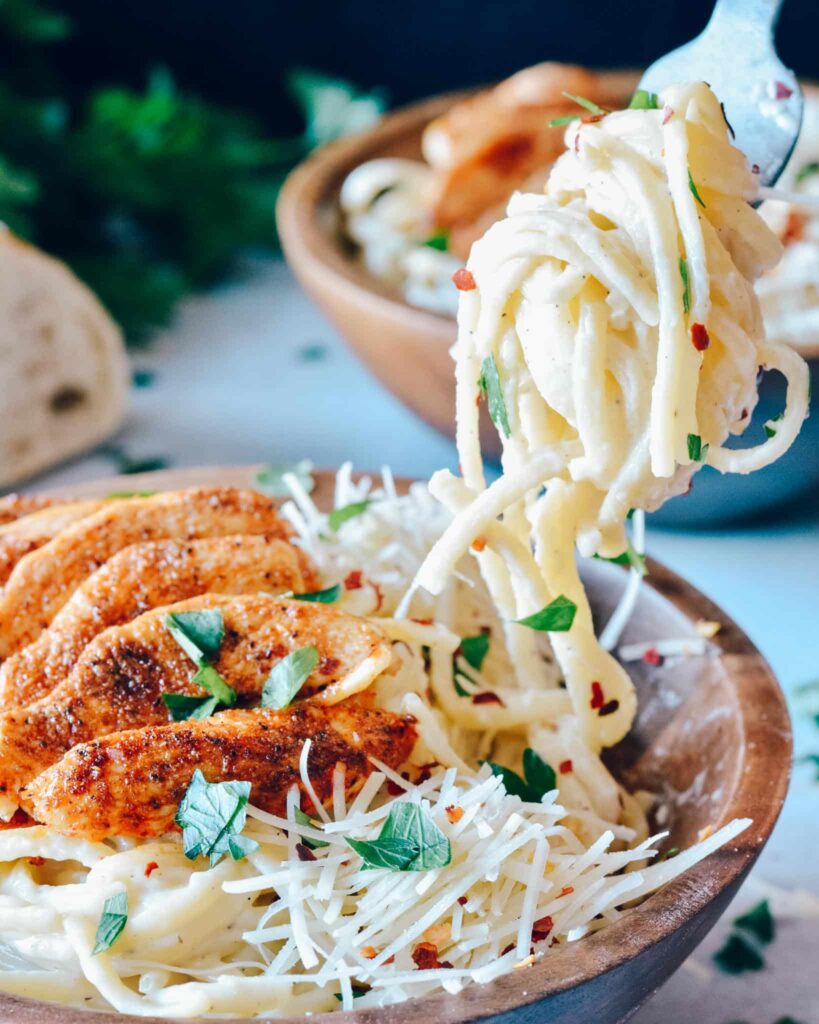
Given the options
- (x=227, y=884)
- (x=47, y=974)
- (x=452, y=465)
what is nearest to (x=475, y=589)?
(x=227, y=884)

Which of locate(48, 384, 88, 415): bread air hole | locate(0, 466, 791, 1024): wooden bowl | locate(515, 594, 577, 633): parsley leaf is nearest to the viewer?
locate(0, 466, 791, 1024): wooden bowl

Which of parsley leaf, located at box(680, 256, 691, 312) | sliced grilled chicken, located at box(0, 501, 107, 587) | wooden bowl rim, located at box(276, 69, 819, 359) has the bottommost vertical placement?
sliced grilled chicken, located at box(0, 501, 107, 587)

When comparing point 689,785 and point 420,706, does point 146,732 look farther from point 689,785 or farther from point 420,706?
point 689,785

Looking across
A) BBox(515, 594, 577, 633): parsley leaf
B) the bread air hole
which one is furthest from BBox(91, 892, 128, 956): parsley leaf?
the bread air hole

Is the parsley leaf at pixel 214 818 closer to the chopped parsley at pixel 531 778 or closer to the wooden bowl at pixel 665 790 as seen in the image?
the wooden bowl at pixel 665 790

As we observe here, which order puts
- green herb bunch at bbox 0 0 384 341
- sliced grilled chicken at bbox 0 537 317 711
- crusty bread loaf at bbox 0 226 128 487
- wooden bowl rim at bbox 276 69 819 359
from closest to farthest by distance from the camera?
1. sliced grilled chicken at bbox 0 537 317 711
2. wooden bowl rim at bbox 276 69 819 359
3. crusty bread loaf at bbox 0 226 128 487
4. green herb bunch at bbox 0 0 384 341

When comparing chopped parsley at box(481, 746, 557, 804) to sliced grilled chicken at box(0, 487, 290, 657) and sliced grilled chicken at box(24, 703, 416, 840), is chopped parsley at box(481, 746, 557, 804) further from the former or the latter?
sliced grilled chicken at box(0, 487, 290, 657)

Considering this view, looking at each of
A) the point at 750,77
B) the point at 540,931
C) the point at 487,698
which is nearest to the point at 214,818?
the point at 540,931

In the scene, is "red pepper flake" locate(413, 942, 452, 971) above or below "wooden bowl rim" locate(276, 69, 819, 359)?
below
